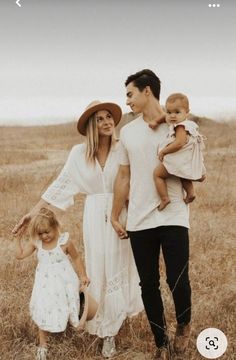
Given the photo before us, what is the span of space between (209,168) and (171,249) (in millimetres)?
5789

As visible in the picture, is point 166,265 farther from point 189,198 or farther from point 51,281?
point 51,281

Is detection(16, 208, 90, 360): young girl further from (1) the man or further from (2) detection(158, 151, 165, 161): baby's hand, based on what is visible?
(2) detection(158, 151, 165, 161): baby's hand

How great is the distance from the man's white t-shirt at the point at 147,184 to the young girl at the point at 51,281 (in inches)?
17.5

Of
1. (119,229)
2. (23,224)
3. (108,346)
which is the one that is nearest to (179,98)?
(119,229)

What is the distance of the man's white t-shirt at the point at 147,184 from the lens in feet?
8.43

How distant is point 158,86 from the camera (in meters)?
2.64

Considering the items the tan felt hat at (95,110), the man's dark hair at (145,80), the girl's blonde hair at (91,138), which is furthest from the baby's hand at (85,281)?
the man's dark hair at (145,80)

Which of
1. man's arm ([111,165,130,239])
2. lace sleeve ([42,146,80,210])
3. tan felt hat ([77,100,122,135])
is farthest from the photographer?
lace sleeve ([42,146,80,210])

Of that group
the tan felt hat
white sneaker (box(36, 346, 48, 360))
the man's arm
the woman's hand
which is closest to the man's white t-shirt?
the man's arm

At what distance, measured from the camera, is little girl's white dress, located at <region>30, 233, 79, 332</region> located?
2.83m

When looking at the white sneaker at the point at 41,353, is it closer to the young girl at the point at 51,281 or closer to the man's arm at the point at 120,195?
the young girl at the point at 51,281

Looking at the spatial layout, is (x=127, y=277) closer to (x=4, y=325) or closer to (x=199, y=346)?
(x=199, y=346)

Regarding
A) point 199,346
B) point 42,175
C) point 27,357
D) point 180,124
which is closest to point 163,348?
point 199,346

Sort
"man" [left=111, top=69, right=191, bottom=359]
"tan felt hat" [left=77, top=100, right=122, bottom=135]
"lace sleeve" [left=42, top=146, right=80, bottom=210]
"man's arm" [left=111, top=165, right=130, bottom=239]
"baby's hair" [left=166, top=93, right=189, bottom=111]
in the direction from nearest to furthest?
1. "baby's hair" [left=166, top=93, right=189, bottom=111]
2. "man" [left=111, top=69, right=191, bottom=359]
3. "man's arm" [left=111, top=165, right=130, bottom=239]
4. "tan felt hat" [left=77, top=100, right=122, bottom=135]
5. "lace sleeve" [left=42, top=146, right=80, bottom=210]
